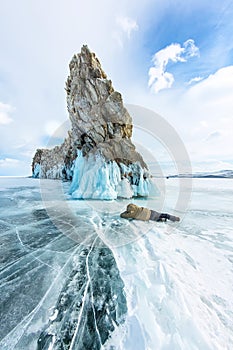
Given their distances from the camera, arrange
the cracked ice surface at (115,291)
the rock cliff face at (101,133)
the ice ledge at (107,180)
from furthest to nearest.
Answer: the rock cliff face at (101,133) → the ice ledge at (107,180) → the cracked ice surface at (115,291)

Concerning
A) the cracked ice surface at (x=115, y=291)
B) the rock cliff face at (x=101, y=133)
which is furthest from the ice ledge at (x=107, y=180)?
the cracked ice surface at (x=115, y=291)

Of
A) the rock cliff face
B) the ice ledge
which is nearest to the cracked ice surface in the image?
the ice ledge

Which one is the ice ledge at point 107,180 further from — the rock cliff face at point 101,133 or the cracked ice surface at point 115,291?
the cracked ice surface at point 115,291

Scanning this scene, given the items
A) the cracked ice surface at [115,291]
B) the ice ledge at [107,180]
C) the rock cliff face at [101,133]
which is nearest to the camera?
the cracked ice surface at [115,291]

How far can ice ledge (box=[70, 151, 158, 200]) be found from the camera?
41.1 feet

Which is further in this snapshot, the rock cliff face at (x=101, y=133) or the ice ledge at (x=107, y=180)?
the rock cliff face at (x=101, y=133)

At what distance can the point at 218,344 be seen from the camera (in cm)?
174

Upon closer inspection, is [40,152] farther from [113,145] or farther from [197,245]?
[197,245]

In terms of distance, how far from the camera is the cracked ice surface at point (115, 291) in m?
1.85

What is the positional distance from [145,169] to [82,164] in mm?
6986

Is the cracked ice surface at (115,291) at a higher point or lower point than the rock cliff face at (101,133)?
lower

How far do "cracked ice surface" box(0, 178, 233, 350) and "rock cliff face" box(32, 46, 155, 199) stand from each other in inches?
341

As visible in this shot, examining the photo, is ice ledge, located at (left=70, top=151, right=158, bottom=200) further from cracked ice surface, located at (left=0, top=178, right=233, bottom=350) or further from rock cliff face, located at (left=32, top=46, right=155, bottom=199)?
cracked ice surface, located at (left=0, top=178, right=233, bottom=350)

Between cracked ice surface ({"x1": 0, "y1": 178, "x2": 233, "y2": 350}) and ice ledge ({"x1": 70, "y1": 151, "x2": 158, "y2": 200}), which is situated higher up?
ice ledge ({"x1": 70, "y1": 151, "x2": 158, "y2": 200})
